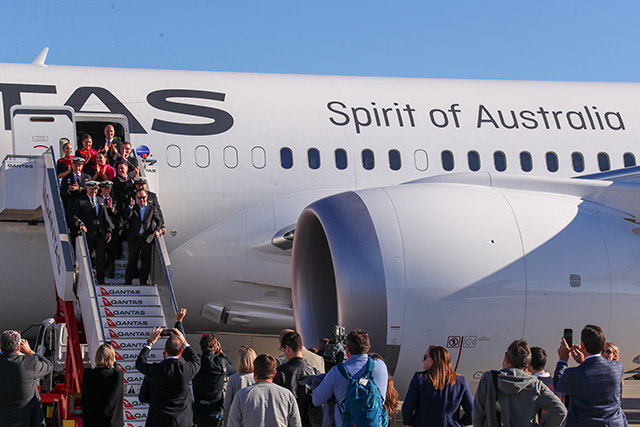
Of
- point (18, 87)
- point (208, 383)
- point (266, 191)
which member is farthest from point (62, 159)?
point (208, 383)

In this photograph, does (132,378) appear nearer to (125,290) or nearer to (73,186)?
(125,290)

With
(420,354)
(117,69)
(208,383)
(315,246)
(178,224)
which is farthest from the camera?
(117,69)

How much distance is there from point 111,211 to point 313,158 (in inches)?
119

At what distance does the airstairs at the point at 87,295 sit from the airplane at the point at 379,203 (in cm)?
52

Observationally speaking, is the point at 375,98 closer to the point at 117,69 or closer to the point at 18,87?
the point at 117,69

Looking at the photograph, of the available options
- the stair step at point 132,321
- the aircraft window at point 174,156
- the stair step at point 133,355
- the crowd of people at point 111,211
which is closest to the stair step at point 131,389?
the stair step at point 133,355

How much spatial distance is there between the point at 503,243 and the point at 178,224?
168 inches

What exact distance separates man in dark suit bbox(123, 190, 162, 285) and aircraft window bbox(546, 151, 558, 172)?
5606 millimetres

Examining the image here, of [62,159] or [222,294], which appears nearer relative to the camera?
[62,159]

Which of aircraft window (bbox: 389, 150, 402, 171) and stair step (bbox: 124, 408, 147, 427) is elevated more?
aircraft window (bbox: 389, 150, 402, 171)

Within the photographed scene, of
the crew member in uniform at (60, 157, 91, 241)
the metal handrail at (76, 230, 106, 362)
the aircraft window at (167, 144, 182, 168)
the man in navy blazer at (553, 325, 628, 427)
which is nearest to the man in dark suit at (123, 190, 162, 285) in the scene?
the metal handrail at (76, 230, 106, 362)

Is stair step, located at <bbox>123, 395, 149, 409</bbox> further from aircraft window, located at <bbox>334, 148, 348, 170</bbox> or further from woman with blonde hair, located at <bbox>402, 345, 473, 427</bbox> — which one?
aircraft window, located at <bbox>334, 148, 348, 170</bbox>

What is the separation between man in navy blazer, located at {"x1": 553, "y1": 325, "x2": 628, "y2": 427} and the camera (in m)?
5.64

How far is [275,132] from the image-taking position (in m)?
11.5
